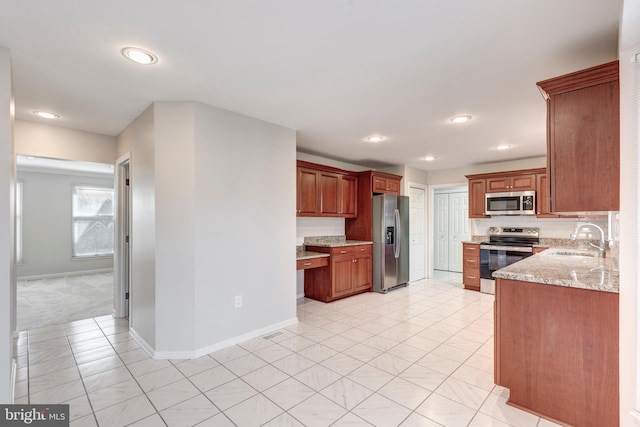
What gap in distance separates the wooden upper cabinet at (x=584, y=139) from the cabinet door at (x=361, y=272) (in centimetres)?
335

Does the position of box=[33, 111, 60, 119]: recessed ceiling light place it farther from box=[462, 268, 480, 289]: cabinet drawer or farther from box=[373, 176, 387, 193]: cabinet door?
box=[462, 268, 480, 289]: cabinet drawer

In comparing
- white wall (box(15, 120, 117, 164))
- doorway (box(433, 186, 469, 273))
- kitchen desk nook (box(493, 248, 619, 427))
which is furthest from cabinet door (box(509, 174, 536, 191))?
white wall (box(15, 120, 117, 164))

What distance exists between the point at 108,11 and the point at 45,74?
4.10ft

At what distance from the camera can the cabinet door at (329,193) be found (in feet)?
16.1

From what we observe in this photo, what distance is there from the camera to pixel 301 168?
4.56 m

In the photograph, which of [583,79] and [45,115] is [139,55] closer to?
[45,115]

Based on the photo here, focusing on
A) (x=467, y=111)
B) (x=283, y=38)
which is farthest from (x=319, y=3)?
(x=467, y=111)

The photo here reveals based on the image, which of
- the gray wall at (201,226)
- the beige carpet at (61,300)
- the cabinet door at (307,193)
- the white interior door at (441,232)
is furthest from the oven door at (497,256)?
the beige carpet at (61,300)

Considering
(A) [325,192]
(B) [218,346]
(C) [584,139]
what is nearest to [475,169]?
(A) [325,192]

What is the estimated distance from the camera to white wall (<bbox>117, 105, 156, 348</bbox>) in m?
2.93

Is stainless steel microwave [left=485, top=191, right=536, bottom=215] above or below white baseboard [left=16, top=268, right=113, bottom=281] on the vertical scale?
above

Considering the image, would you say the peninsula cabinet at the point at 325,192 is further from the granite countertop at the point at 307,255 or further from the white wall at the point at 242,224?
the white wall at the point at 242,224

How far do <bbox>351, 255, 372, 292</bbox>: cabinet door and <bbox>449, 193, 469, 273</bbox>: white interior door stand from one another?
3284 millimetres

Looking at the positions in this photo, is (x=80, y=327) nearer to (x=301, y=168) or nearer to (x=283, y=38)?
(x=301, y=168)
